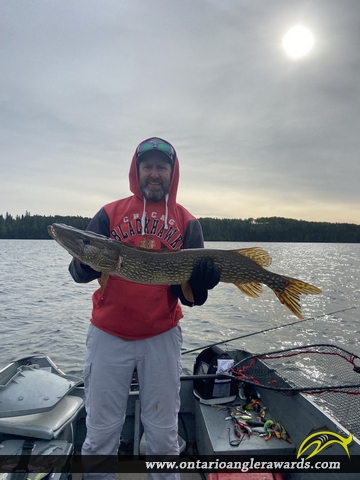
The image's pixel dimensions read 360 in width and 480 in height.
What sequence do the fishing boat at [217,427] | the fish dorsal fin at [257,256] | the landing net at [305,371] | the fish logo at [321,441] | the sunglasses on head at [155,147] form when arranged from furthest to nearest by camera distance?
the landing net at [305,371] < the fish dorsal fin at [257,256] < the sunglasses on head at [155,147] < the fishing boat at [217,427] < the fish logo at [321,441]

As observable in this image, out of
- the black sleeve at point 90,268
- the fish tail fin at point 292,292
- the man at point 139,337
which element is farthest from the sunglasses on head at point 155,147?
the fish tail fin at point 292,292

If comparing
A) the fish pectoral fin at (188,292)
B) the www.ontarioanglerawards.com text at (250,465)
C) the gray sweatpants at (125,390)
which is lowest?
the www.ontarioanglerawards.com text at (250,465)

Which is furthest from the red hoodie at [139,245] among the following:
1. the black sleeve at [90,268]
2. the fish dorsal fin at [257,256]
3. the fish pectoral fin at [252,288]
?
the fish pectoral fin at [252,288]

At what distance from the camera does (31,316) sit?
1145 cm

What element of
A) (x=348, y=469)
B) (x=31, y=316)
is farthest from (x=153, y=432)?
(x=31, y=316)

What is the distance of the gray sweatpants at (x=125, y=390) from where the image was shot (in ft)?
7.77

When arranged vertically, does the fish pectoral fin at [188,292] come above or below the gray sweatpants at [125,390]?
above

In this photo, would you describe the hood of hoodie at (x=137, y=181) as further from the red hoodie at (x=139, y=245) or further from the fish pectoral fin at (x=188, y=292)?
the fish pectoral fin at (x=188, y=292)

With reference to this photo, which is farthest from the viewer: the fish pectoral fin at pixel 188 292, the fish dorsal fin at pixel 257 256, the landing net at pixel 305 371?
the landing net at pixel 305 371

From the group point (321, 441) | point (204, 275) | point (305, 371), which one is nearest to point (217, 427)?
point (321, 441)

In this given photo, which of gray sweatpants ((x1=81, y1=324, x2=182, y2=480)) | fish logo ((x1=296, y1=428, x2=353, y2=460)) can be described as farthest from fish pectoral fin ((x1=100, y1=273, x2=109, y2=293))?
fish logo ((x1=296, y1=428, x2=353, y2=460))

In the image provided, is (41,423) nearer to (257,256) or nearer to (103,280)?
(103,280)

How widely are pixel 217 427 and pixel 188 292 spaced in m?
1.40

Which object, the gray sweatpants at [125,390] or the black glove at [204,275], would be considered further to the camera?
the black glove at [204,275]
